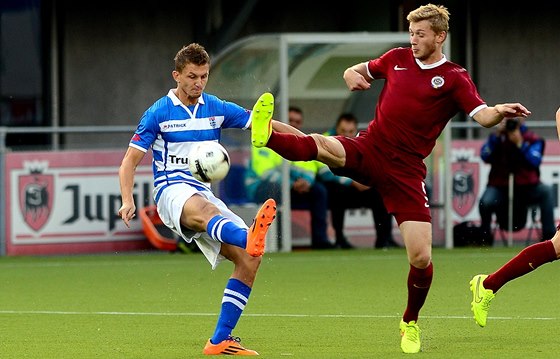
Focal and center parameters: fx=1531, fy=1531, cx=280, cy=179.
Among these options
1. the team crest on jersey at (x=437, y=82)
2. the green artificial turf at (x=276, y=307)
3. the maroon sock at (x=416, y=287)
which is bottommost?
the green artificial turf at (x=276, y=307)

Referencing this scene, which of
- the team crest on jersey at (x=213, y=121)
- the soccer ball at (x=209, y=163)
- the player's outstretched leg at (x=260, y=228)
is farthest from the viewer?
the team crest on jersey at (x=213, y=121)

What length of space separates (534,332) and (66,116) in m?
12.6

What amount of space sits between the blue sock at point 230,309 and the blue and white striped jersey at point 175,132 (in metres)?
0.68

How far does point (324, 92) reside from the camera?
749 inches

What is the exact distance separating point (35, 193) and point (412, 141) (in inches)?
354

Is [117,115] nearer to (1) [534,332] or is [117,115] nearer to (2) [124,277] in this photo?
(2) [124,277]

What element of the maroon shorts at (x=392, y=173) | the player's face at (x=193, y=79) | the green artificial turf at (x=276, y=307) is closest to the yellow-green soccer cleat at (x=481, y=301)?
the green artificial turf at (x=276, y=307)

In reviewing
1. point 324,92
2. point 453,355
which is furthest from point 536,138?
point 453,355

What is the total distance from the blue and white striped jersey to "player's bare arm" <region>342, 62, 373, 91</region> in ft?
2.57

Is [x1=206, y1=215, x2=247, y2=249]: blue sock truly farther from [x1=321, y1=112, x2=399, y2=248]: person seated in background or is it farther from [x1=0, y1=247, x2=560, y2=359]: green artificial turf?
[x1=321, y1=112, x2=399, y2=248]: person seated in background

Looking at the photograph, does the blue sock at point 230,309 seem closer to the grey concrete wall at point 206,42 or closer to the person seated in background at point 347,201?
the person seated in background at point 347,201

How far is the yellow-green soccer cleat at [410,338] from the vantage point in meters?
8.77

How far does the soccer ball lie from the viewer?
27.8 ft

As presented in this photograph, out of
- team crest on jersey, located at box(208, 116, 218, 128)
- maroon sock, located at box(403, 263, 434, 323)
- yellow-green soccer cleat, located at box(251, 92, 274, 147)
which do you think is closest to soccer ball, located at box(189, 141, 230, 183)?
yellow-green soccer cleat, located at box(251, 92, 274, 147)
